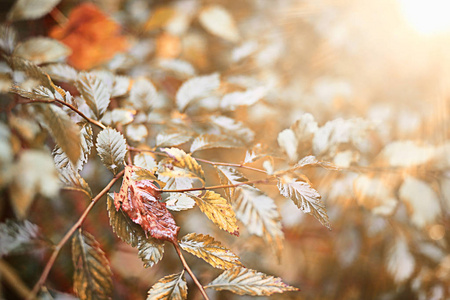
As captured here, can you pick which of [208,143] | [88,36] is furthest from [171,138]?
[88,36]

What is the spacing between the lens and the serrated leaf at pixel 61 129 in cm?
26

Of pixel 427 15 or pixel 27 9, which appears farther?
pixel 427 15

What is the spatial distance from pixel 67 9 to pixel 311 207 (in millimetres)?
723

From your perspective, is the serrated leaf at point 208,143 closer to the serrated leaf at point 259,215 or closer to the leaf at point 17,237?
the serrated leaf at point 259,215

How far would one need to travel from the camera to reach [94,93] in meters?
0.36

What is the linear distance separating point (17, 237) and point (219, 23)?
0.60 meters

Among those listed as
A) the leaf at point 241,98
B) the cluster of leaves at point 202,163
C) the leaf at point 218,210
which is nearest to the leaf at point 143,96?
the cluster of leaves at point 202,163

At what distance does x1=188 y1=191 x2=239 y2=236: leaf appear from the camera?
30 centimetres

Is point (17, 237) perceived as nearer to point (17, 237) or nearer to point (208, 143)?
point (17, 237)

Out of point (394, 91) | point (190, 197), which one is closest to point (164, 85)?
point (190, 197)

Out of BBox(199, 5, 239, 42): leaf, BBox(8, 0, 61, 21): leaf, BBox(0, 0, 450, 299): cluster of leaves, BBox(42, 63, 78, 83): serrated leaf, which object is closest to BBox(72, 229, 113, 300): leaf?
BBox(0, 0, 450, 299): cluster of leaves

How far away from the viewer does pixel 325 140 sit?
404 mm

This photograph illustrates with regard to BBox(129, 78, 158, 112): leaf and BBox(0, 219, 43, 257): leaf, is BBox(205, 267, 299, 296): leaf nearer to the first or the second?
BBox(0, 219, 43, 257): leaf

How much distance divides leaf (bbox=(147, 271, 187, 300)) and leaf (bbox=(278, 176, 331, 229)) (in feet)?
0.44
